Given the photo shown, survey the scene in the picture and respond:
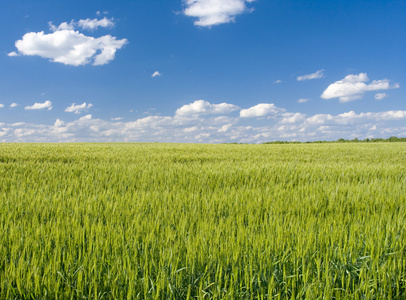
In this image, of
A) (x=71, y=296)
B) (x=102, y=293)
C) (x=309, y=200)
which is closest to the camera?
(x=71, y=296)

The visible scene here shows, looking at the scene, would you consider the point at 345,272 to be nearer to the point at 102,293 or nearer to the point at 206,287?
the point at 206,287

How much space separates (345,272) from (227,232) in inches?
32.6

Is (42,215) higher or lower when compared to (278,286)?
higher

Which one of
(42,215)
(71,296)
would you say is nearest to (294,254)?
(71,296)

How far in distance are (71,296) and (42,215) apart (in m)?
1.51

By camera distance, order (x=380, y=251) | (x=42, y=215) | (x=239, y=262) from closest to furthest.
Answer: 1. (x=239, y=262)
2. (x=380, y=251)
3. (x=42, y=215)

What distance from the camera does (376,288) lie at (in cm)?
149

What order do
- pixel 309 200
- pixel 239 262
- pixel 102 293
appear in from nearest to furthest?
pixel 102 293
pixel 239 262
pixel 309 200

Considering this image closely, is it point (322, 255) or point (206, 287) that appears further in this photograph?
point (322, 255)

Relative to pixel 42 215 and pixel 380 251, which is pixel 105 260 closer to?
pixel 42 215

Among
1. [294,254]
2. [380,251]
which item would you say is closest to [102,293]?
[294,254]

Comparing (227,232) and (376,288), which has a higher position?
(227,232)

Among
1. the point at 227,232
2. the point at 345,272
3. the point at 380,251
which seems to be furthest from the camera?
the point at 227,232

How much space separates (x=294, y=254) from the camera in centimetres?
170
